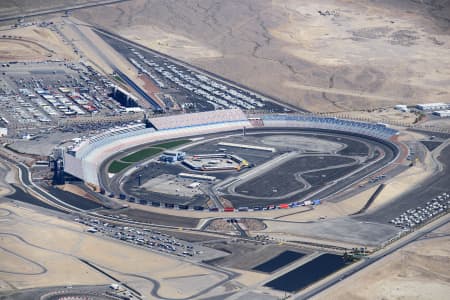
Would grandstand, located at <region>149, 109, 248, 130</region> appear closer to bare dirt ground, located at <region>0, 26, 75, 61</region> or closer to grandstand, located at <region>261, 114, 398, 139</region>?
grandstand, located at <region>261, 114, 398, 139</region>

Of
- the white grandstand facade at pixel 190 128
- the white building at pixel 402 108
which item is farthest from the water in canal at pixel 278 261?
the white building at pixel 402 108

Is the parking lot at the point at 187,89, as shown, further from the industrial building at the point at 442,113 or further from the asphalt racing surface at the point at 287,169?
the industrial building at the point at 442,113

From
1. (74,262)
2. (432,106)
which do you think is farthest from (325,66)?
(74,262)

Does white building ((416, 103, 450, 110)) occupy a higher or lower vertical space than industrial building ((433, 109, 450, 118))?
higher

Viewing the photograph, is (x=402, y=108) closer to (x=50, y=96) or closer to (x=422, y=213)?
(x=50, y=96)

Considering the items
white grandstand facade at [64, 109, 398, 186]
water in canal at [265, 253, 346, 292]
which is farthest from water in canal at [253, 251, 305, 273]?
white grandstand facade at [64, 109, 398, 186]

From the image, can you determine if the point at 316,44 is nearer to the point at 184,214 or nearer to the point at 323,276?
the point at 184,214

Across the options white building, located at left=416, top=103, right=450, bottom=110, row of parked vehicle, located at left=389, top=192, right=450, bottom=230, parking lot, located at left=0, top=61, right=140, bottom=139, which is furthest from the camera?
white building, located at left=416, top=103, right=450, bottom=110
